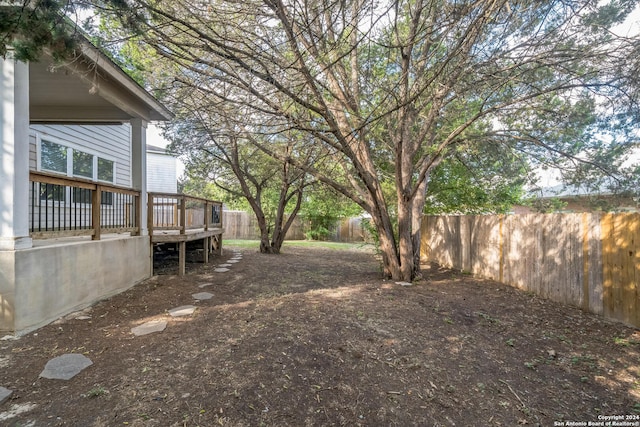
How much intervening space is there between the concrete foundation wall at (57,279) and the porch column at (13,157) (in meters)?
0.21

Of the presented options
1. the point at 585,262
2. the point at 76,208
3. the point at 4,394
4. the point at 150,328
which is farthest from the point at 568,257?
the point at 76,208

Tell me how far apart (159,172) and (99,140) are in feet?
23.8

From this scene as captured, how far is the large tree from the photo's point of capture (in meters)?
3.49

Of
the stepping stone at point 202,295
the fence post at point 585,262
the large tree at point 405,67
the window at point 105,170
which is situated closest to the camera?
the large tree at point 405,67

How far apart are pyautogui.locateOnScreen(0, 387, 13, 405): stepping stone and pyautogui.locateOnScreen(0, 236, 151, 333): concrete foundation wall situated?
3.90 feet

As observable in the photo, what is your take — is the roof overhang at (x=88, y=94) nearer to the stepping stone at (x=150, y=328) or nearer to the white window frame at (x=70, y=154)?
the white window frame at (x=70, y=154)

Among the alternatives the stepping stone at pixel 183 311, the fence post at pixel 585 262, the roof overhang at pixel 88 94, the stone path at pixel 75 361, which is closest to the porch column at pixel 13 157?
the roof overhang at pixel 88 94

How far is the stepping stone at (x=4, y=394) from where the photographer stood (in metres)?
2.14

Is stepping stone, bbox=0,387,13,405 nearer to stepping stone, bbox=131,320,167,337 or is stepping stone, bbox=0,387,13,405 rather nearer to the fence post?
stepping stone, bbox=131,320,167,337

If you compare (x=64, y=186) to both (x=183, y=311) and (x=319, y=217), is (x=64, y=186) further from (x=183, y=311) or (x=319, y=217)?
(x=319, y=217)

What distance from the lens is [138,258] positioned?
5.55 meters

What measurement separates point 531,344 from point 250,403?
117 inches

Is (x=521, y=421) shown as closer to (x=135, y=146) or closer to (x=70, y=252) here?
(x=70, y=252)

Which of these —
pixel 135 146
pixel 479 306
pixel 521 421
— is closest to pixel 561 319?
pixel 479 306
